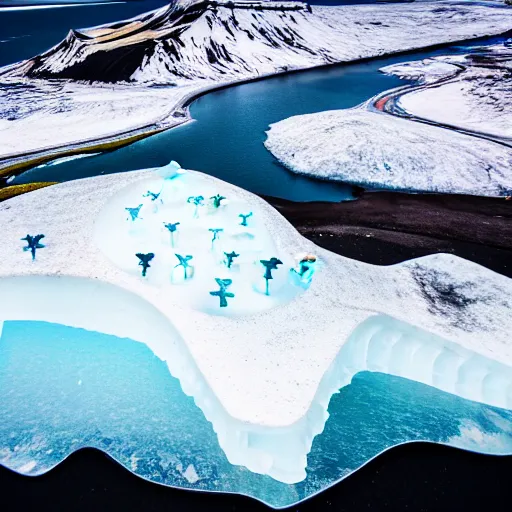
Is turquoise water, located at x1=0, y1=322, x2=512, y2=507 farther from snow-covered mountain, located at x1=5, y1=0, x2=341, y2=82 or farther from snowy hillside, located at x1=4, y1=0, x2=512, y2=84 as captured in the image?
snow-covered mountain, located at x1=5, y1=0, x2=341, y2=82

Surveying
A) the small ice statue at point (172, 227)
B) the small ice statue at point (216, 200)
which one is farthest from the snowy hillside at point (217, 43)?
the small ice statue at point (172, 227)

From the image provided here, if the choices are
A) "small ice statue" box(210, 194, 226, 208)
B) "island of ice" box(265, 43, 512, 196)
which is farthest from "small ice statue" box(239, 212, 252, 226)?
"island of ice" box(265, 43, 512, 196)

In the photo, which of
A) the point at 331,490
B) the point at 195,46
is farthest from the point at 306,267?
the point at 195,46

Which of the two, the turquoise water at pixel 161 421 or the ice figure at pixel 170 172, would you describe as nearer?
the turquoise water at pixel 161 421

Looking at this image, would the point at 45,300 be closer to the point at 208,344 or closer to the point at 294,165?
the point at 208,344

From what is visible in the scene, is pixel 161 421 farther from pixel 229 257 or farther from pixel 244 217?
pixel 244 217

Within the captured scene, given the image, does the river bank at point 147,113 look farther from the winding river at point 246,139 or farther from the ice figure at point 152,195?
the ice figure at point 152,195

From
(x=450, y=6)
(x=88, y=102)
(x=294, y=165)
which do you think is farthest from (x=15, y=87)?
(x=450, y=6)
